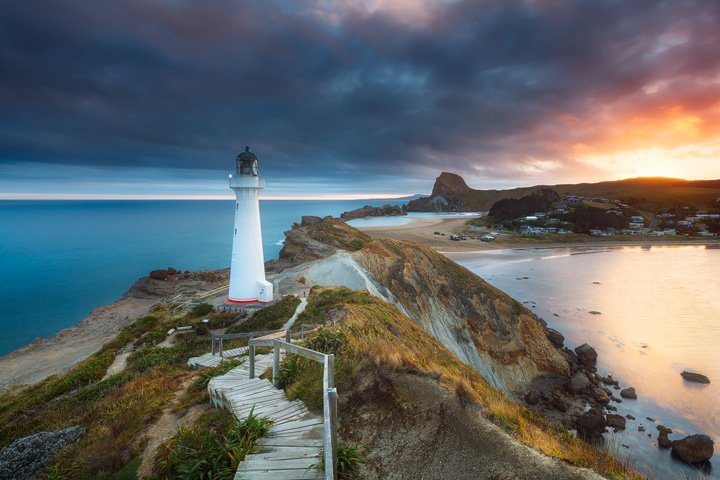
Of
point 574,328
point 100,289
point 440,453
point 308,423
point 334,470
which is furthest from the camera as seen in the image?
point 100,289

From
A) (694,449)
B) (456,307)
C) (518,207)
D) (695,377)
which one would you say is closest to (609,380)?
(695,377)

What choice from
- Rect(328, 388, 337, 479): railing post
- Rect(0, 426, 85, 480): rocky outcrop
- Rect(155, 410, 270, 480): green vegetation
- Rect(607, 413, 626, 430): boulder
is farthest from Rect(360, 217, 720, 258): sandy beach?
Rect(328, 388, 337, 479): railing post

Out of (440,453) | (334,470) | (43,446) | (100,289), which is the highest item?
(334,470)

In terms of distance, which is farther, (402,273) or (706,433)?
(402,273)

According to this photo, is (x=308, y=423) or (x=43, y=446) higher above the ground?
(x=308, y=423)

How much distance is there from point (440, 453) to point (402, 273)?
2208cm

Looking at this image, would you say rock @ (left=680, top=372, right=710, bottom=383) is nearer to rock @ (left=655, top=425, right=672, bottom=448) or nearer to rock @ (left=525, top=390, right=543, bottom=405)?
rock @ (left=655, top=425, right=672, bottom=448)

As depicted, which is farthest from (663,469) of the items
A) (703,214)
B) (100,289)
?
(703,214)

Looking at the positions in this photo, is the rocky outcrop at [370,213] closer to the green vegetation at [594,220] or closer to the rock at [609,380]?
the green vegetation at [594,220]

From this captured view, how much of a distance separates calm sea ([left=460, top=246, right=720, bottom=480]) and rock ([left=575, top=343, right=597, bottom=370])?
28.0 inches

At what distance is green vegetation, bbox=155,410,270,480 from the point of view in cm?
561

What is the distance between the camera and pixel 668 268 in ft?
193

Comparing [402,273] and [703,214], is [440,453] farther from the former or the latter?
[703,214]

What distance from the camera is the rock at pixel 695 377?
23.0 meters
